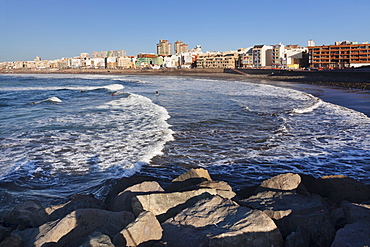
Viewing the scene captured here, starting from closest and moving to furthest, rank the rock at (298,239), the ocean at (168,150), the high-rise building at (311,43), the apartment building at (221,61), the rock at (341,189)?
the rock at (298,239)
the rock at (341,189)
the ocean at (168,150)
the apartment building at (221,61)
the high-rise building at (311,43)

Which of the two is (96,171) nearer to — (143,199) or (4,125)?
(143,199)

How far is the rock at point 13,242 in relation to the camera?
3.45 m

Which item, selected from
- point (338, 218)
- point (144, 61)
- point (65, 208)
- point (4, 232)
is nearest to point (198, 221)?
point (338, 218)

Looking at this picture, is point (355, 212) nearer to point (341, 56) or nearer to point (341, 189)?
point (341, 189)

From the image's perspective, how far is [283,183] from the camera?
490cm

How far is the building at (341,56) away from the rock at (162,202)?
85511mm

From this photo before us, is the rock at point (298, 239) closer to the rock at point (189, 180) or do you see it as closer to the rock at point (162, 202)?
the rock at point (162, 202)

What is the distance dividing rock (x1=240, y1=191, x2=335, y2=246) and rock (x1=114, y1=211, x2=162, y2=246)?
4.45ft

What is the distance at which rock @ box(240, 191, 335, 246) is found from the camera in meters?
3.51

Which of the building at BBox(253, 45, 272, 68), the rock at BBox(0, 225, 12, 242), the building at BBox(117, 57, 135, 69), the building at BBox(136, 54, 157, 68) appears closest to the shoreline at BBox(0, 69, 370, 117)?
the rock at BBox(0, 225, 12, 242)

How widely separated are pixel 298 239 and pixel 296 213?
2.19 ft

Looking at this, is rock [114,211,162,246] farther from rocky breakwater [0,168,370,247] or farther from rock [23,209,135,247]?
rock [23,209,135,247]

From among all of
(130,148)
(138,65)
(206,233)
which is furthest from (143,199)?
(138,65)

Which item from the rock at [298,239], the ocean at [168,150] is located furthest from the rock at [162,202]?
the ocean at [168,150]
